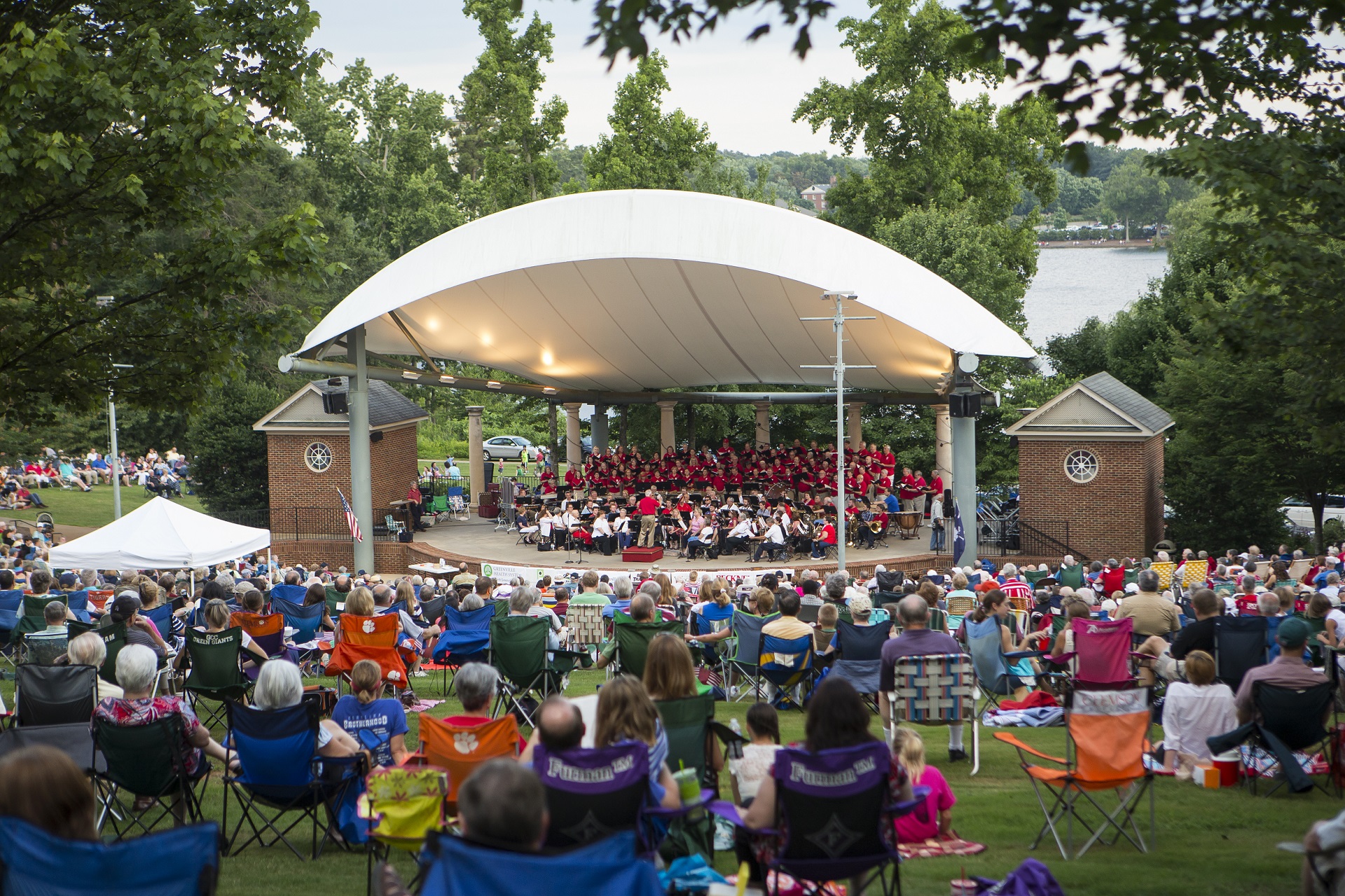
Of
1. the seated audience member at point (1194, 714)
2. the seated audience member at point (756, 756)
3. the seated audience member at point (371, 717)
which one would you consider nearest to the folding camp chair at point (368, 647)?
the seated audience member at point (371, 717)

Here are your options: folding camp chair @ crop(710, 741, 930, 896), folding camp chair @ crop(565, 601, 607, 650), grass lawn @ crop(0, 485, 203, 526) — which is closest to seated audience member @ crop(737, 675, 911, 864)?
folding camp chair @ crop(710, 741, 930, 896)

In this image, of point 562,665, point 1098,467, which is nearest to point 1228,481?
point 1098,467

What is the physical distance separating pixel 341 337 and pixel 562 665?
16.2m

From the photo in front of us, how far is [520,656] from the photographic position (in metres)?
9.30

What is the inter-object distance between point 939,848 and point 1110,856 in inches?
33.6

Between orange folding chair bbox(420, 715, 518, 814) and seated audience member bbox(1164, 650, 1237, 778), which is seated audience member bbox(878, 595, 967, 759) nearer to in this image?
seated audience member bbox(1164, 650, 1237, 778)

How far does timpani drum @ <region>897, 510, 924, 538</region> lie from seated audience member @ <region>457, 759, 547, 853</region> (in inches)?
951

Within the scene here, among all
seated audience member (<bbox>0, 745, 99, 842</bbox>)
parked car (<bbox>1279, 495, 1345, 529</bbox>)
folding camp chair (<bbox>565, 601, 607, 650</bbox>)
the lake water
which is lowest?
parked car (<bbox>1279, 495, 1345, 529</bbox>)

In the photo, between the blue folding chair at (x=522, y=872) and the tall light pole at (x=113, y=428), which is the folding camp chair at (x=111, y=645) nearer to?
the tall light pole at (x=113, y=428)

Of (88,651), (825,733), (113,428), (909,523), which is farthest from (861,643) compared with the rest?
(113,428)

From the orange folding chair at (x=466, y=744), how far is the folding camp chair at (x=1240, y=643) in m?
5.77

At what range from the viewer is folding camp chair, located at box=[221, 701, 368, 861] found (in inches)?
245

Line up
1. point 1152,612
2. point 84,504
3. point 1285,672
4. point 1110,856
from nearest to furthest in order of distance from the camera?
point 1110,856, point 1285,672, point 1152,612, point 84,504

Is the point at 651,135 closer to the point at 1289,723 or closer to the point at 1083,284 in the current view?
the point at 1289,723
